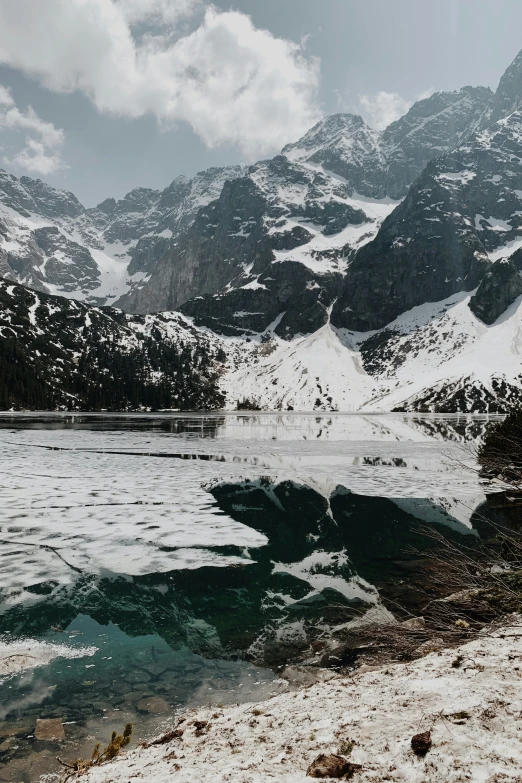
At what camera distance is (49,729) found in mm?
7289

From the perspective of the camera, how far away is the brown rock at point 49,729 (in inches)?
280

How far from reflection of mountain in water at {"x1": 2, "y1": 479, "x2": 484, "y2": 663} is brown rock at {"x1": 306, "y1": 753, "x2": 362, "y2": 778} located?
17.8ft

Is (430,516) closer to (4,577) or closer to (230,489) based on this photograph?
(230,489)

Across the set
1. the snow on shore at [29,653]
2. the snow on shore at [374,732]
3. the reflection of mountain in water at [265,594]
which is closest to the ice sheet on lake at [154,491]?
the reflection of mountain in water at [265,594]

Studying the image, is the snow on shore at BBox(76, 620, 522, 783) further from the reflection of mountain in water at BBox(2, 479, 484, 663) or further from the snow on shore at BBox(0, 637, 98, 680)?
the snow on shore at BBox(0, 637, 98, 680)

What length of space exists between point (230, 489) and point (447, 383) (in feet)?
557

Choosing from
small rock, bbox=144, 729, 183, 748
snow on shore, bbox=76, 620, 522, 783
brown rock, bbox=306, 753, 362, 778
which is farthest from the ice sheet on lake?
small rock, bbox=144, 729, 183, 748

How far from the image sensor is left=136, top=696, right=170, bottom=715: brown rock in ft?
25.9

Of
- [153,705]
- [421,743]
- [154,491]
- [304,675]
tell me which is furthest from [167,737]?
[154,491]

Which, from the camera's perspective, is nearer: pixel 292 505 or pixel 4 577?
pixel 4 577

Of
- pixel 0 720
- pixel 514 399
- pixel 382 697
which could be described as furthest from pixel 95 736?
pixel 514 399

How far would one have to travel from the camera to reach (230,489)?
27812 mm

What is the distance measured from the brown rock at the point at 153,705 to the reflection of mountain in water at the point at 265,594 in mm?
1923

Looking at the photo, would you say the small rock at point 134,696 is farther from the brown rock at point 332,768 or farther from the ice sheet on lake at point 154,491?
the ice sheet on lake at point 154,491
